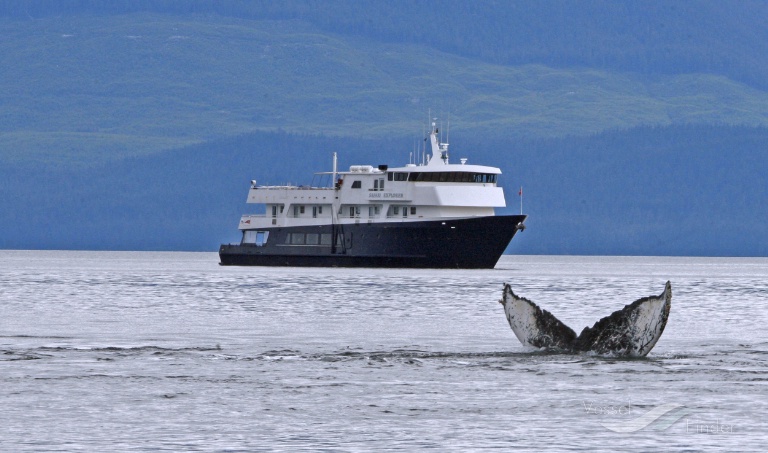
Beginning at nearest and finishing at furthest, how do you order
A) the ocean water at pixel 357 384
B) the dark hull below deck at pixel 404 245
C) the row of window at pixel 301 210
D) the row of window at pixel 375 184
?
the ocean water at pixel 357 384 → the dark hull below deck at pixel 404 245 → the row of window at pixel 375 184 → the row of window at pixel 301 210

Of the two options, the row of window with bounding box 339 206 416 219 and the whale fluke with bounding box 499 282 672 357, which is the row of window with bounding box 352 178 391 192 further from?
the whale fluke with bounding box 499 282 672 357

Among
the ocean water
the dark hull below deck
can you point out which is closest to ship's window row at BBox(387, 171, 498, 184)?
the dark hull below deck

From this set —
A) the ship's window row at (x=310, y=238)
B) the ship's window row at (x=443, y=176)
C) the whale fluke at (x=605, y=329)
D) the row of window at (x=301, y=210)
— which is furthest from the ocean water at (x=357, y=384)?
the row of window at (x=301, y=210)

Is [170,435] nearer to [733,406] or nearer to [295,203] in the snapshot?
[733,406]

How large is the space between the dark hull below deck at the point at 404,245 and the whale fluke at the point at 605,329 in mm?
68531

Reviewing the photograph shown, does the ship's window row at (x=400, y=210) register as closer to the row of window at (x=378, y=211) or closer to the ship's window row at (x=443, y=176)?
the row of window at (x=378, y=211)

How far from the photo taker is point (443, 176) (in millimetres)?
109188

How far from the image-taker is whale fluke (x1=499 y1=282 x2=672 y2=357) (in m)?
36.4

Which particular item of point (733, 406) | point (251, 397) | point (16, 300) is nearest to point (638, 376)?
point (733, 406)

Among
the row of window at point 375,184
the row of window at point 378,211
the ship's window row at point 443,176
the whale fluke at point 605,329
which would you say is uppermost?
the ship's window row at point 443,176

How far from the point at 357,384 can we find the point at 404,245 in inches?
3166

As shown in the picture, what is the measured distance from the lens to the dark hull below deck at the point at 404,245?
109 m

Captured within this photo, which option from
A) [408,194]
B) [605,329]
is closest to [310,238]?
[408,194]

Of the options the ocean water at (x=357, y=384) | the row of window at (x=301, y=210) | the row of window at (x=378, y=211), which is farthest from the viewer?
the row of window at (x=301, y=210)
